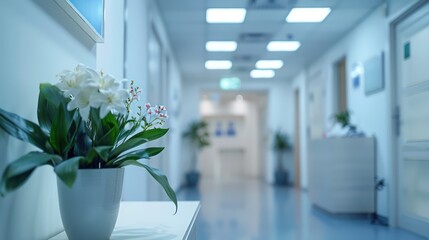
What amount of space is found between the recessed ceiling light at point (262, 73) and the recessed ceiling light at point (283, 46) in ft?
6.89

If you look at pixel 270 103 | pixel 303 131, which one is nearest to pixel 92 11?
pixel 303 131

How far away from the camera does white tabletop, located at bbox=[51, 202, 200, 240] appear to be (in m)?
1.43

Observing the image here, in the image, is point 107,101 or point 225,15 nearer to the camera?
point 107,101

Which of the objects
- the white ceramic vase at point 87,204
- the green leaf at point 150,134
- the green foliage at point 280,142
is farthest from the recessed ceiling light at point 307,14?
the green foliage at point 280,142

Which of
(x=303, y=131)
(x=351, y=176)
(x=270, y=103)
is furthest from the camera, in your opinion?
(x=270, y=103)

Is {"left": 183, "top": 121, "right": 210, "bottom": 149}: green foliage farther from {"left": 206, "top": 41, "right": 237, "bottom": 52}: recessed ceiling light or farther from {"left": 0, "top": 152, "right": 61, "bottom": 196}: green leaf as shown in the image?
{"left": 0, "top": 152, "right": 61, "bottom": 196}: green leaf

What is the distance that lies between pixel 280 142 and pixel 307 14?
5731 millimetres

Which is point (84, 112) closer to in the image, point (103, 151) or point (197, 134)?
point (103, 151)

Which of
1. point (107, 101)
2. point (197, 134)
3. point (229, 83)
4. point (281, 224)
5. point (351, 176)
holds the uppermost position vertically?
point (229, 83)

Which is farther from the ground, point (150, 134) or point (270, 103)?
point (270, 103)

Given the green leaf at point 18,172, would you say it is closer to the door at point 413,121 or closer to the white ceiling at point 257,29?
the door at point 413,121

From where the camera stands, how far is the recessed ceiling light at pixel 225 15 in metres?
5.59

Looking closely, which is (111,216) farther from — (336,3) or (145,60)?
(336,3)

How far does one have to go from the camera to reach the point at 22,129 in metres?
1.24
